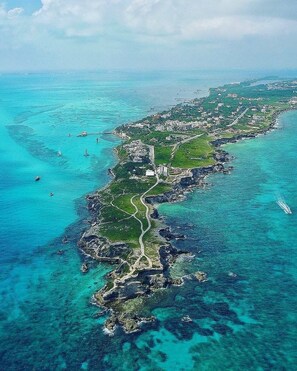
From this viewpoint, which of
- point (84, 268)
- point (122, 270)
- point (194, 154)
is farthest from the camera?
point (194, 154)

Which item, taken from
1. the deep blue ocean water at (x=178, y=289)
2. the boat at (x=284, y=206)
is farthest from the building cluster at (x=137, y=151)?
the boat at (x=284, y=206)

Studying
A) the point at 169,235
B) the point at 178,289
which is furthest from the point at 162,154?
the point at 178,289

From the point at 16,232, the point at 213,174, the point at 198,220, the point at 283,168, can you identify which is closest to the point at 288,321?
the point at 198,220

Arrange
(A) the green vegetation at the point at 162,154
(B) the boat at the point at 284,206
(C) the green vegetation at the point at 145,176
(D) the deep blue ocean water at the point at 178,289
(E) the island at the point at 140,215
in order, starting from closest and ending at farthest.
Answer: (D) the deep blue ocean water at the point at 178,289
(E) the island at the point at 140,215
(C) the green vegetation at the point at 145,176
(B) the boat at the point at 284,206
(A) the green vegetation at the point at 162,154

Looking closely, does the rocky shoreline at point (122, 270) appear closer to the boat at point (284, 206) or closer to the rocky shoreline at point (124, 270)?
the rocky shoreline at point (124, 270)

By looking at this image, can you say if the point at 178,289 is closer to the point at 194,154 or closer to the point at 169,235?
the point at 169,235

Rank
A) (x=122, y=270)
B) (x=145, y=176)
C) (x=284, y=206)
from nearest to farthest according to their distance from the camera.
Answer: (x=122, y=270)
(x=284, y=206)
(x=145, y=176)

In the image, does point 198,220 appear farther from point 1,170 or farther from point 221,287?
point 1,170

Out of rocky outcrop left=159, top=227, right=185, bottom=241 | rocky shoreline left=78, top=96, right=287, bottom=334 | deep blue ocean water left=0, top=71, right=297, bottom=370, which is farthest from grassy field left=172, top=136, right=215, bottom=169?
rocky outcrop left=159, top=227, right=185, bottom=241

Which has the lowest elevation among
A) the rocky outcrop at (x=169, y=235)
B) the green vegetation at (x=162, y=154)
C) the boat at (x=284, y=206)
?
the boat at (x=284, y=206)
